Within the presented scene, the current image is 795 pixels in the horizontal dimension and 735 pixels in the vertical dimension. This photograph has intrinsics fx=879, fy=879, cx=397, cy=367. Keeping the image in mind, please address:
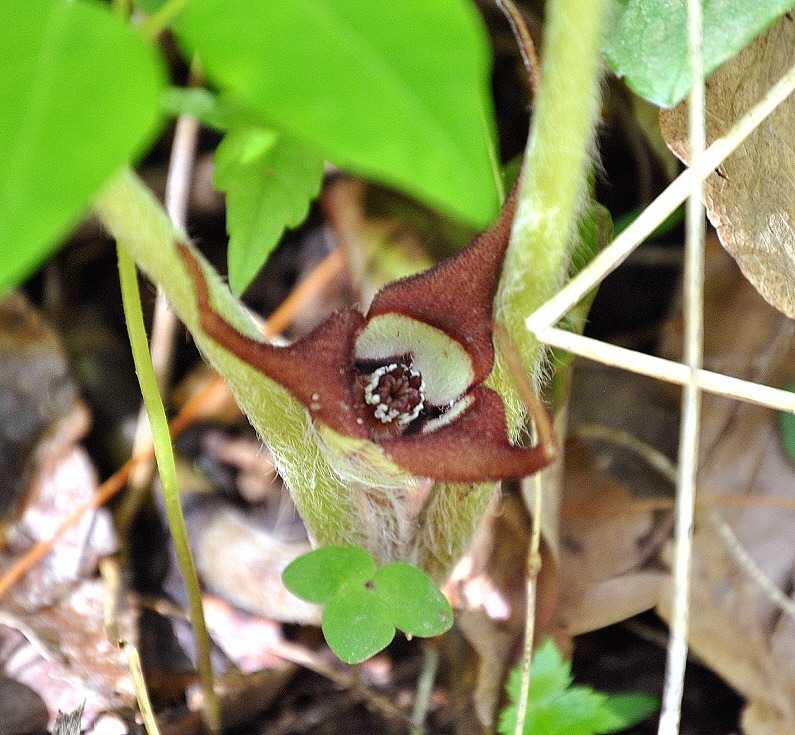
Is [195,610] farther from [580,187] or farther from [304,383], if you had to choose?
[580,187]

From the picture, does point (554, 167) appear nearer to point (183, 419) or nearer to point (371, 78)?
point (371, 78)

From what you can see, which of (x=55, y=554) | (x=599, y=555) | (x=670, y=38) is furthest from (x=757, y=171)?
(x=55, y=554)

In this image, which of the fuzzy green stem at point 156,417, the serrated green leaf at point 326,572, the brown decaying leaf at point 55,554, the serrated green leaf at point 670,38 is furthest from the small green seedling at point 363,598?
the serrated green leaf at point 670,38

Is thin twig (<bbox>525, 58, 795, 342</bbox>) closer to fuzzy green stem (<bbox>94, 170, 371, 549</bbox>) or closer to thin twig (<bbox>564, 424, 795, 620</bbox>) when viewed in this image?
fuzzy green stem (<bbox>94, 170, 371, 549</bbox>)

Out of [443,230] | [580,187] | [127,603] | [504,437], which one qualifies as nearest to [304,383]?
[504,437]

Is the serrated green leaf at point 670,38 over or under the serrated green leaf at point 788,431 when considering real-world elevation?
under

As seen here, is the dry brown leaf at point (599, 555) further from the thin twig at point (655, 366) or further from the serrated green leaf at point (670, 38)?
the serrated green leaf at point (670, 38)

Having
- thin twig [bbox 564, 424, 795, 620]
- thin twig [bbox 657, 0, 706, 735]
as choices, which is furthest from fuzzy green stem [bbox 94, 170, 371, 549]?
thin twig [bbox 564, 424, 795, 620]
